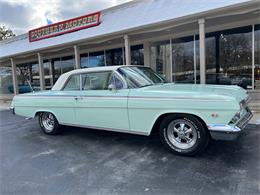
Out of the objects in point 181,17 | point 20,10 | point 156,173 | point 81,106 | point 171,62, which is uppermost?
point 20,10

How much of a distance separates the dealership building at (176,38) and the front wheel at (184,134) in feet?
13.9

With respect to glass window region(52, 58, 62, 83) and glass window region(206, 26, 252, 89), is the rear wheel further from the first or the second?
glass window region(52, 58, 62, 83)

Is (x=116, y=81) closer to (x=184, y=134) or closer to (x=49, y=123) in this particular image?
(x=184, y=134)

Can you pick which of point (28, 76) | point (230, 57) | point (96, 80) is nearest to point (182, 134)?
point (96, 80)

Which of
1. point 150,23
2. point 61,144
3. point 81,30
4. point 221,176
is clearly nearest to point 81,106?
point 61,144

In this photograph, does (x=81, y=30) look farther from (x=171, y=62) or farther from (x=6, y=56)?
(x=6, y=56)

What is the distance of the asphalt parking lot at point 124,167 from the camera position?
9.53ft

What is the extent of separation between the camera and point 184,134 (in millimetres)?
3820

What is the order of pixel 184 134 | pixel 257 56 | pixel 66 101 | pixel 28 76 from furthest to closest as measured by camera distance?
pixel 28 76 < pixel 257 56 < pixel 66 101 < pixel 184 134

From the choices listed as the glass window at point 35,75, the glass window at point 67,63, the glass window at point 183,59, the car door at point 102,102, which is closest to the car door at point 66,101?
the car door at point 102,102

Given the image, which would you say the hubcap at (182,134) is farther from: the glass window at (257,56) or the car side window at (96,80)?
the glass window at (257,56)

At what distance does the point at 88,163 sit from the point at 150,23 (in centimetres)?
588

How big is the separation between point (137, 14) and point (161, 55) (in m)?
4.08

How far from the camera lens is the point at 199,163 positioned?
354 centimetres
